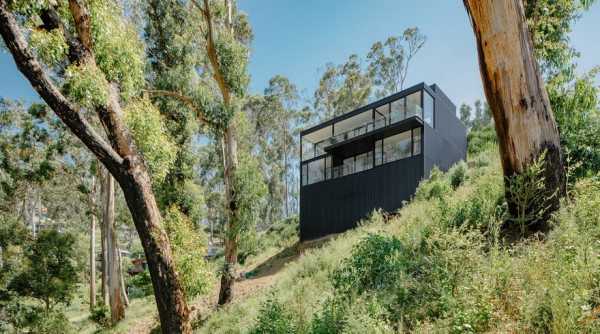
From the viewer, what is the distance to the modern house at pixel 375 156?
49.7ft

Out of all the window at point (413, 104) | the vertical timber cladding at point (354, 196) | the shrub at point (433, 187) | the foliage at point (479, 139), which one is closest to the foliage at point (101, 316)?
the vertical timber cladding at point (354, 196)

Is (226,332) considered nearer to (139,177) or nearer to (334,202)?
(139,177)

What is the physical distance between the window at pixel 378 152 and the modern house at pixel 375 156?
5 cm

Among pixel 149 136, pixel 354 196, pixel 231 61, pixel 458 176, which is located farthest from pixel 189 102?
pixel 458 176

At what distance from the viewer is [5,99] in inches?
615

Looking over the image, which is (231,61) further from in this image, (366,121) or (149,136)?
(366,121)

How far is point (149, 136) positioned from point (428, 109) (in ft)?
46.3

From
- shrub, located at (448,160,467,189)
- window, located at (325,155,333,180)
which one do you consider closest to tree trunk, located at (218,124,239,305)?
shrub, located at (448,160,467,189)

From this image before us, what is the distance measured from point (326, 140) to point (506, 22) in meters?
14.4

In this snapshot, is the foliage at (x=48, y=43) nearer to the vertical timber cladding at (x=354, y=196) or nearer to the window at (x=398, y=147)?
the vertical timber cladding at (x=354, y=196)

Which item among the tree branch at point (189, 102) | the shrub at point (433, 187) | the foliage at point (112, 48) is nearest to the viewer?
the foliage at point (112, 48)

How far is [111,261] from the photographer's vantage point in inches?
Answer: 531

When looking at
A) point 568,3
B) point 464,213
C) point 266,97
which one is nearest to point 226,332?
point 464,213

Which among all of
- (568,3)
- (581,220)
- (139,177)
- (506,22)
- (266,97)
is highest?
(266,97)
